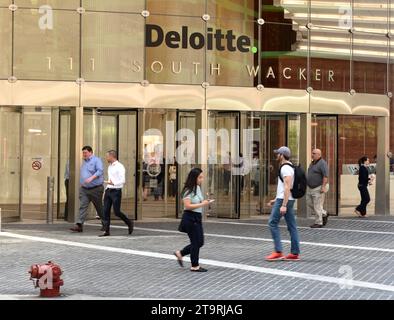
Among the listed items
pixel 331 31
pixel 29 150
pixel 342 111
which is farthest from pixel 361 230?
pixel 29 150

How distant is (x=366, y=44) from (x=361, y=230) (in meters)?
7.27

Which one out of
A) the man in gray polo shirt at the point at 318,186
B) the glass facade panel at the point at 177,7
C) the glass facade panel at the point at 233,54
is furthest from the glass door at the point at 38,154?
the man in gray polo shirt at the point at 318,186

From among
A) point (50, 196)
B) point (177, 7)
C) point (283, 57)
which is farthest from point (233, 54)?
point (50, 196)

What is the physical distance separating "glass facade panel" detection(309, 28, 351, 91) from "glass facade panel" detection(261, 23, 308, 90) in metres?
0.30

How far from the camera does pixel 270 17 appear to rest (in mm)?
20953

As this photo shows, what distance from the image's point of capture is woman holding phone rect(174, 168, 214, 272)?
1100cm

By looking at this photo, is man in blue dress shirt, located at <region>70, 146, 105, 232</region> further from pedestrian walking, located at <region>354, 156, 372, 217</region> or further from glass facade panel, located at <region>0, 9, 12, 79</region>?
pedestrian walking, located at <region>354, 156, 372, 217</region>

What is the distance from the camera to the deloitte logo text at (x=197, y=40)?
1995 centimetres

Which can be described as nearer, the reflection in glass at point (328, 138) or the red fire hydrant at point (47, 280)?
the red fire hydrant at point (47, 280)

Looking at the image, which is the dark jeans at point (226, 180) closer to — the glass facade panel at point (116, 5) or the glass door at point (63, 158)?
the glass door at point (63, 158)

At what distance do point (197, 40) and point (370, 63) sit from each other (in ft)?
18.3

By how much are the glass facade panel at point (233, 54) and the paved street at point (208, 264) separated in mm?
4345
